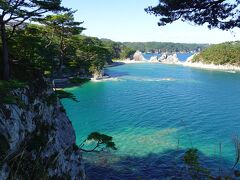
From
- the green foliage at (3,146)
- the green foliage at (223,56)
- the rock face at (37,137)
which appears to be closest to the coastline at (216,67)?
the green foliage at (223,56)

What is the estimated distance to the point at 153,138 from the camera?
105 feet

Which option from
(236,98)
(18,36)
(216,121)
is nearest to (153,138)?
(216,121)

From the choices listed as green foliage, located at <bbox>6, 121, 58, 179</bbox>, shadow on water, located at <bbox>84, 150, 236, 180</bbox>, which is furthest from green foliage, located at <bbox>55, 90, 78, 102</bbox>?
shadow on water, located at <bbox>84, 150, 236, 180</bbox>

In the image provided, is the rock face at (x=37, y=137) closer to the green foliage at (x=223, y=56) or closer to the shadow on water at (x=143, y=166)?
the shadow on water at (x=143, y=166)

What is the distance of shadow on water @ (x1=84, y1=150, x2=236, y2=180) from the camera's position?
868 inches

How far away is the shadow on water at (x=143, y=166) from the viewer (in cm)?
2205

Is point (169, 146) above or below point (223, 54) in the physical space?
below

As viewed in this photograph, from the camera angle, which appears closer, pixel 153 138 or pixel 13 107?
pixel 13 107

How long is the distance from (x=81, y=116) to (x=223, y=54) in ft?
338

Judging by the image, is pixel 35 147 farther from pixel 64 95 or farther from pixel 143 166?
pixel 143 166

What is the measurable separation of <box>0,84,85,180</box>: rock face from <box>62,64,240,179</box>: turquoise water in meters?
5.60

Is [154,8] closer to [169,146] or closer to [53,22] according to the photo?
[53,22]

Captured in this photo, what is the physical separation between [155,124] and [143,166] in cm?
1394

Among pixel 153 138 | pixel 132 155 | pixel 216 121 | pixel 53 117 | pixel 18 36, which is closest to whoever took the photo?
pixel 18 36
